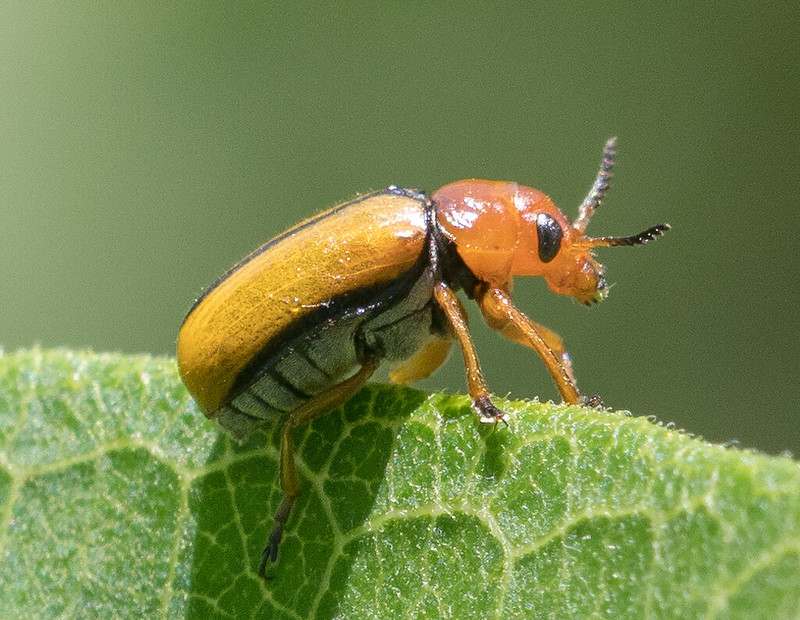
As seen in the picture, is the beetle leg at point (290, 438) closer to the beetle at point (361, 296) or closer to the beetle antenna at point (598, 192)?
the beetle at point (361, 296)

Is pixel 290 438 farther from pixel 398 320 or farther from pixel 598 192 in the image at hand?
pixel 598 192

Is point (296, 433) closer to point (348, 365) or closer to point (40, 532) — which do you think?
point (348, 365)

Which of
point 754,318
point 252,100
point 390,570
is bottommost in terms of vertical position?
point 754,318

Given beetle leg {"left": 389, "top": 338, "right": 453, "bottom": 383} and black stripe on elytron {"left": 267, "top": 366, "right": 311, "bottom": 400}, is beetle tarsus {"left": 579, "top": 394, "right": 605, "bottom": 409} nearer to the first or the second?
beetle leg {"left": 389, "top": 338, "right": 453, "bottom": 383}

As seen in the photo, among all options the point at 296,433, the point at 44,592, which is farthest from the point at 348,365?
the point at 44,592

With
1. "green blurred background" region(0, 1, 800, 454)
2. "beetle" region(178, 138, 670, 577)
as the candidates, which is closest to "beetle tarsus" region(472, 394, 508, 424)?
"beetle" region(178, 138, 670, 577)
